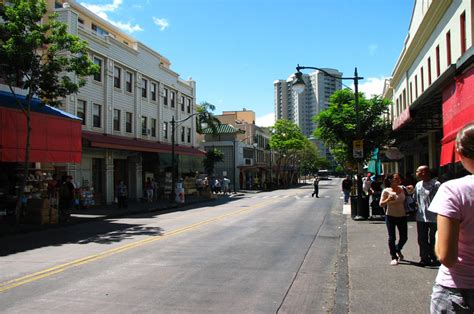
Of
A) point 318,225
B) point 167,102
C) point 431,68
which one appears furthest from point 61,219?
point 167,102

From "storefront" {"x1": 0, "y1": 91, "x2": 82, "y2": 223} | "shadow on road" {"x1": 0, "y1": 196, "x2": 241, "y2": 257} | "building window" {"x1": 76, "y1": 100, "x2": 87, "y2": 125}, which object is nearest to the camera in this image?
"shadow on road" {"x1": 0, "y1": 196, "x2": 241, "y2": 257}

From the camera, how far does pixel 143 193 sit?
34656 mm

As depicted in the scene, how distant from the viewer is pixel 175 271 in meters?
8.52

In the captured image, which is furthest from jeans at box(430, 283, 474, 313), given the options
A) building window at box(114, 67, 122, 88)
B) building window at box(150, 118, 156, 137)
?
building window at box(150, 118, 156, 137)

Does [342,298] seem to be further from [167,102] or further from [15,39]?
[167,102]

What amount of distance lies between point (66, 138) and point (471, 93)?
16.9m

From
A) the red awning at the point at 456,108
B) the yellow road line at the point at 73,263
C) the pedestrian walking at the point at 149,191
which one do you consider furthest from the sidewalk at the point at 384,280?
the pedestrian walking at the point at 149,191

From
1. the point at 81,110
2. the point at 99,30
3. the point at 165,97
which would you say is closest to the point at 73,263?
the point at 81,110

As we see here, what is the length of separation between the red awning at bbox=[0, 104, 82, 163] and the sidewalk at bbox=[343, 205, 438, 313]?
43.9 feet

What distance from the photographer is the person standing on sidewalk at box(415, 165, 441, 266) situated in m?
8.05

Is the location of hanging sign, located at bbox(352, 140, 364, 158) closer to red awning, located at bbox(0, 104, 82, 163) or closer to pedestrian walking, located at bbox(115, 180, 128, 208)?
red awning, located at bbox(0, 104, 82, 163)

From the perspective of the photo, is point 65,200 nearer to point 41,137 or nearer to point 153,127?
point 41,137

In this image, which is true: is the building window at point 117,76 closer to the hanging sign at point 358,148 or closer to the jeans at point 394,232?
the hanging sign at point 358,148

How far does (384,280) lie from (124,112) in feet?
92.5
